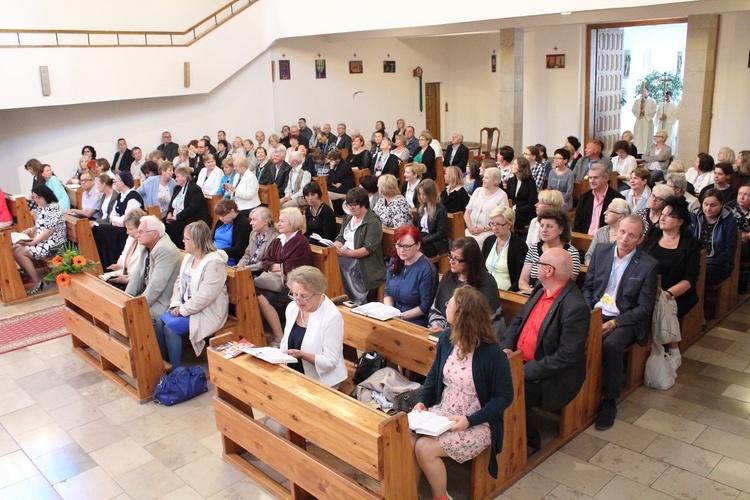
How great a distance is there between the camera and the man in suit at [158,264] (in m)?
5.14

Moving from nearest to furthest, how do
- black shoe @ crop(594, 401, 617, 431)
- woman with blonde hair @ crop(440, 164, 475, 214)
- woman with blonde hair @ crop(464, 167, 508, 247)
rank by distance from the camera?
1. black shoe @ crop(594, 401, 617, 431)
2. woman with blonde hair @ crop(464, 167, 508, 247)
3. woman with blonde hair @ crop(440, 164, 475, 214)

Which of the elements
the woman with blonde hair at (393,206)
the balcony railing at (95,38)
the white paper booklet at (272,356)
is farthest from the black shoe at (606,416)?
the balcony railing at (95,38)

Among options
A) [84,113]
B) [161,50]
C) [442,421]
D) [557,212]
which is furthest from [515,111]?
[442,421]

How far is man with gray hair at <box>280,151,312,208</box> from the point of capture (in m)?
8.88

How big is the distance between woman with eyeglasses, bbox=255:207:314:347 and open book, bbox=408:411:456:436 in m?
2.40

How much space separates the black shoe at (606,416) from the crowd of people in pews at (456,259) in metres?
0.01

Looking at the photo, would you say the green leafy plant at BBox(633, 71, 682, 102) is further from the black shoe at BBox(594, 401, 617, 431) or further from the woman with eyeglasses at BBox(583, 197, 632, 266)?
the black shoe at BBox(594, 401, 617, 431)

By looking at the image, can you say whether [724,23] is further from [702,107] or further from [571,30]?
[571,30]

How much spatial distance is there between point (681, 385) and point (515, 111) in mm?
9326

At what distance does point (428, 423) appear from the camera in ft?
10.4

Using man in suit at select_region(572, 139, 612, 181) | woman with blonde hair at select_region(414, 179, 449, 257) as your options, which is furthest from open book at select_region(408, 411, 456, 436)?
man in suit at select_region(572, 139, 612, 181)

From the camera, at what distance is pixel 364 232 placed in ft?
18.9

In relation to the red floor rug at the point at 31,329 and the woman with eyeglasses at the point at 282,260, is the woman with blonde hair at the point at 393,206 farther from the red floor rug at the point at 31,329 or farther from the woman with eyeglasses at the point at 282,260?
the red floor rug at the point at 31,329

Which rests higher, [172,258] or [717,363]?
[172,258]
